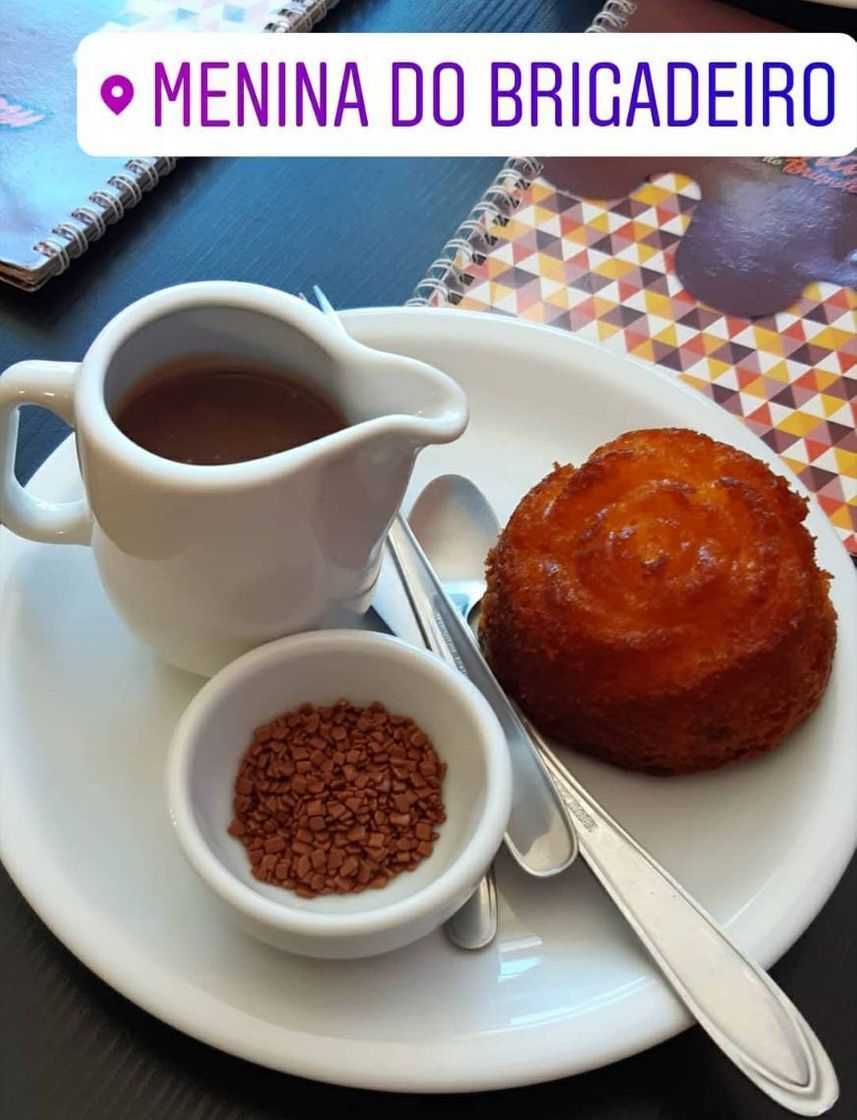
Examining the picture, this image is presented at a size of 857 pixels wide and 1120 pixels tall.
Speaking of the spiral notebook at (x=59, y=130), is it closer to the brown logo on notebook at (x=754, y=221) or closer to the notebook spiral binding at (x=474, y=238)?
the notebook spiral binding at (x=474, y=238)

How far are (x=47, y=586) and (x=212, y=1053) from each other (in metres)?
0.43

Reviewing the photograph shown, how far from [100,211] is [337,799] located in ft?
2.81

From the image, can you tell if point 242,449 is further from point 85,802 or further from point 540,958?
point 540,958

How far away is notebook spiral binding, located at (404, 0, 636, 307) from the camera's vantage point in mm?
1411

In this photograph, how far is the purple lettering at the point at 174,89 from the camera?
153 cm

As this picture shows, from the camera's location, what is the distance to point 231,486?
0.81 m

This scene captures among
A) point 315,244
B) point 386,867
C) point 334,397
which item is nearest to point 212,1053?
point 386,867

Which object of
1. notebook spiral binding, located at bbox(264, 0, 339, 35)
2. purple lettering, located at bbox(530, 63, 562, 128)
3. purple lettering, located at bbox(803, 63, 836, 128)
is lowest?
purple lettering, located at bbox(803, 63, 836, 128)

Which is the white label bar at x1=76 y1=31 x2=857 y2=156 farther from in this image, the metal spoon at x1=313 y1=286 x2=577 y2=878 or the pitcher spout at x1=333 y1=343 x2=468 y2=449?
the pitcher spout at x1=333 y1=343 x2=468 y2=449

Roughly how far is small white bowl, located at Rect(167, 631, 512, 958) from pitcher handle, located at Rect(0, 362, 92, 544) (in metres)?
0.20

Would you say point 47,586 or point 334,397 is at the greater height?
point 334,397

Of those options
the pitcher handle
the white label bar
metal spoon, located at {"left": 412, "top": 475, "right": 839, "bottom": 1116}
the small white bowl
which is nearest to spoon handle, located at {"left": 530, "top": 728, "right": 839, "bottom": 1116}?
metal spoon, located at {"left": 412, "top": 475, "right": 839, "bottom": 1116}

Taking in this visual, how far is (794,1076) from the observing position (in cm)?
80

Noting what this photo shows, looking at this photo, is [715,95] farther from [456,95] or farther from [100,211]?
[100,211]
